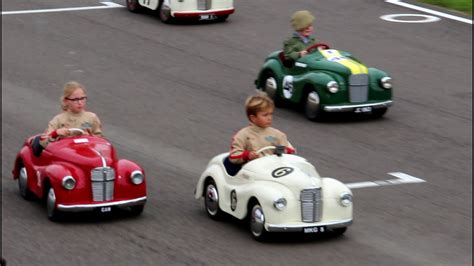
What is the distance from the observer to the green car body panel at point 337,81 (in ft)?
57.9

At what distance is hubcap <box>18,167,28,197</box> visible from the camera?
1384 cm

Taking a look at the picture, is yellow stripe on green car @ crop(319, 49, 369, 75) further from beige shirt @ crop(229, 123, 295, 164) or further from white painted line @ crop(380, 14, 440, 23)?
white painted line @ crop(380, 14, 440, 23)

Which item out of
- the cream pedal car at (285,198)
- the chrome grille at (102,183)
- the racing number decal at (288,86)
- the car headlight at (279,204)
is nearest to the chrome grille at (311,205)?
the cream pedal car at (285,198)

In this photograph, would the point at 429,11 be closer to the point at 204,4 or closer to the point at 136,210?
the point at 204,4

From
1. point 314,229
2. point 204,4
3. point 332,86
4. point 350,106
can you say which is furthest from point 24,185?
point 204,4

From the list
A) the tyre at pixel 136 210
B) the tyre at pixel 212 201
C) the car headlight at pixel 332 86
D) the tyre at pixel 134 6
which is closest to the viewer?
the tyre at pixel 212 201

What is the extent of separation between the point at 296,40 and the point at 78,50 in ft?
17.5

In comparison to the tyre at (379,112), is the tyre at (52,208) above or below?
above

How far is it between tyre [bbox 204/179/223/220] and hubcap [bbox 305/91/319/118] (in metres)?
4.74

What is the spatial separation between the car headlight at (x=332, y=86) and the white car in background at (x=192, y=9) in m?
6.92

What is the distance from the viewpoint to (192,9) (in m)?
24.0

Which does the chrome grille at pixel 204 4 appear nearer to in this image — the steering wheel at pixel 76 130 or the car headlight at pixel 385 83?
the car headlight at pixel 385 83

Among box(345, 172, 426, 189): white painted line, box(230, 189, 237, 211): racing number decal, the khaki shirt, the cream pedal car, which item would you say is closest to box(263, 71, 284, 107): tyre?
the khaki shirt

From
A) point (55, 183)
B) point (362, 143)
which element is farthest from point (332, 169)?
point (55, 183)
